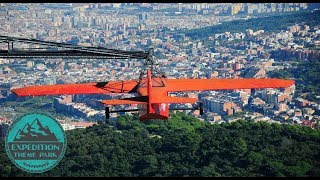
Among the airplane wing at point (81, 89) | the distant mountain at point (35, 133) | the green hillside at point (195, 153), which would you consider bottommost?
the green hillside at point (195, 153)

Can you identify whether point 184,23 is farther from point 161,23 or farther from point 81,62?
point 81,62

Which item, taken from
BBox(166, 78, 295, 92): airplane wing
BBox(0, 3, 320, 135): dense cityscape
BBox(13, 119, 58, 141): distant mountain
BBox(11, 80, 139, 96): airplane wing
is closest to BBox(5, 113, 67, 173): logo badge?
BBox(13, 119, 58, 141): distant mountain

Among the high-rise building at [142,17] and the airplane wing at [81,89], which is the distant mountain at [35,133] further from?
the high-rise building at [142,17]

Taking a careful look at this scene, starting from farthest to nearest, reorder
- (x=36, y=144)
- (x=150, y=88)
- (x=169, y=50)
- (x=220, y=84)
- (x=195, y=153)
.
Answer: (x=169, y=50), (x=36, y=144), (x=195, y=153), (x=220, y=84), (x=150, y=88)

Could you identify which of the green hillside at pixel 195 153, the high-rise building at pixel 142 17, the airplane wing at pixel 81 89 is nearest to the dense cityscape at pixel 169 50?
the high-rise building at pixel 142 17

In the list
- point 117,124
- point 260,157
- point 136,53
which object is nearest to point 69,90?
point 136,53

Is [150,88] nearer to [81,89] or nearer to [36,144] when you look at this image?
[81,89]

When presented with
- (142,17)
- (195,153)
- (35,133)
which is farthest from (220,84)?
(142,17)
